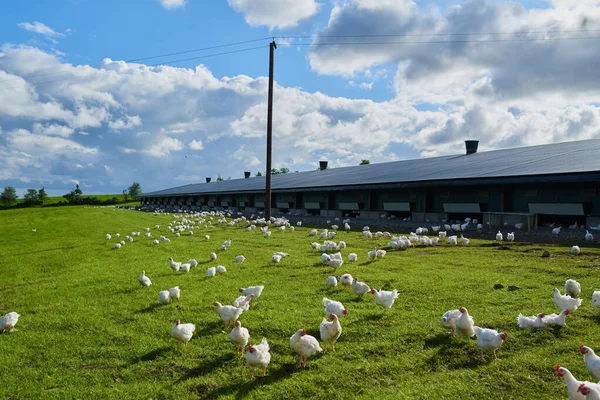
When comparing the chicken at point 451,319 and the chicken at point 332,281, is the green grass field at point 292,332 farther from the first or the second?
the chicken at point 451,319

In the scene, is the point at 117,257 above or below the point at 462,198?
below

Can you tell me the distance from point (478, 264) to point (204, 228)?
21.8m

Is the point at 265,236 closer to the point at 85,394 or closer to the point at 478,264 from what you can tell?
the point at 478,264

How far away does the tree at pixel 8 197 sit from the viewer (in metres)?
108

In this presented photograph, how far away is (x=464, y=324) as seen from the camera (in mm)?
7023

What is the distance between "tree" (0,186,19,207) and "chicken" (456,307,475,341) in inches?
4904

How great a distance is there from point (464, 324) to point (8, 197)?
127 meters

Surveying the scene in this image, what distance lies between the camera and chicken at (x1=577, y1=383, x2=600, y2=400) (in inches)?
180

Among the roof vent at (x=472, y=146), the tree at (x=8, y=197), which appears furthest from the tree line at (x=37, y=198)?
the roof vent at (x=472, y=146)

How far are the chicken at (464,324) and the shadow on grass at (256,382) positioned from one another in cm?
254

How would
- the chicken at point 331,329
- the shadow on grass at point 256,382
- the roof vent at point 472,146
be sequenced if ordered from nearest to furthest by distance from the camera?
the shadow on grass at point 256,382 → the chicken at point 331,329 → the roof vent at point 472,146

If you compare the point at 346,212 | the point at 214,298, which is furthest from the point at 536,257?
the point at 346,212

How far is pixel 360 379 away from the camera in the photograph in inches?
238

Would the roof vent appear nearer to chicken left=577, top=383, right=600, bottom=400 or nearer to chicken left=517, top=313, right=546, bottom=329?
chicken left=517, top=313, right=546, bottom=329
